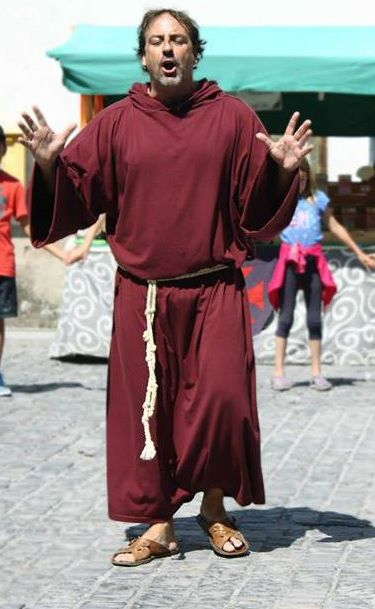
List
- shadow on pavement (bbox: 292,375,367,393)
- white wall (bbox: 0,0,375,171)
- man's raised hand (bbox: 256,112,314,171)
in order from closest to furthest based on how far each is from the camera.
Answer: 1. man's raised hand (bbox: 256,112,314,171)
2. shadow on pavement (bbox: 292,375,367,393)
3. white wall (bbox: 0,0,375,171)

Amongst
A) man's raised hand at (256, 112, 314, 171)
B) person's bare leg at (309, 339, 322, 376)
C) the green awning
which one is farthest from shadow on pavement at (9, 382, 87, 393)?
man's raised hand at (256, 112, 314, 171)

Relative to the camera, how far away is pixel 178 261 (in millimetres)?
5789

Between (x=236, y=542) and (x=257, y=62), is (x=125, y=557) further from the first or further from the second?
(x=257, y=62)

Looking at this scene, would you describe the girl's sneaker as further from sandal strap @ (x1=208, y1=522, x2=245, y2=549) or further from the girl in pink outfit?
sandal strap @ (x1=208, y1=522, x2=245, y2=549)

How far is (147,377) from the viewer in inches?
233

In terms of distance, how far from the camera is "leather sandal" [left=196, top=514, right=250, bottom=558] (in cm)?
593

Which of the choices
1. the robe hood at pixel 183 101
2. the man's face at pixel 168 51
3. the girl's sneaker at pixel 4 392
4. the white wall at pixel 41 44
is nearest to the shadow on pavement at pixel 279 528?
the robe hood at pixel 183 101

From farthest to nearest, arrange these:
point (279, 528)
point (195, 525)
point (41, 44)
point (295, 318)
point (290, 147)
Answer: point (41, 44)
point (295, 318)
point (195, 525)
point (279, 528)
point (290, 147)

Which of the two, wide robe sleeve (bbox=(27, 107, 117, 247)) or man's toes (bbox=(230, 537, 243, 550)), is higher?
wide robe sleeve (bbox=(27, 107, 117, 247))

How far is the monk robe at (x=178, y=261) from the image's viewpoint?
5750 millimetres

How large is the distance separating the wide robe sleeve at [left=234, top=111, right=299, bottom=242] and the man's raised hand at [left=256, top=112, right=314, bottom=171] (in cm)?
6

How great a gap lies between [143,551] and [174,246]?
1.09 m

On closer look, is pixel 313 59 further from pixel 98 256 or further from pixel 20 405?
pixel 20 405

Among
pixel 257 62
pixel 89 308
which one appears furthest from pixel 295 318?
pixel 257 62
